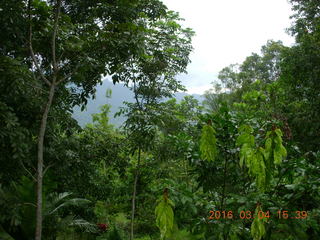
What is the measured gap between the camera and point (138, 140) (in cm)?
411

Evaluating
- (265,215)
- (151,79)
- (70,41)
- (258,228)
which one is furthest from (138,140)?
(258,228)

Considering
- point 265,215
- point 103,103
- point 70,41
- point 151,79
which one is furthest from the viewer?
point 103,103

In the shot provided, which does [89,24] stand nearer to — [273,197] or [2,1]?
[2,1]

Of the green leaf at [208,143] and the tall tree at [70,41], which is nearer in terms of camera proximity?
the green leaf at [208,143]

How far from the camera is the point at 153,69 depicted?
4.82 meters

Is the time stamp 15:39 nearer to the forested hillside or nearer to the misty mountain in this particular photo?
the forested hillside

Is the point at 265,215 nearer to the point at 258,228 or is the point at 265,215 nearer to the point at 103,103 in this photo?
the point at 258,228

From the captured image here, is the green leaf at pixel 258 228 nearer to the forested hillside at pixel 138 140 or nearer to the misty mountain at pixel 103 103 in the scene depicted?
the forested hillside at pixel 138 140

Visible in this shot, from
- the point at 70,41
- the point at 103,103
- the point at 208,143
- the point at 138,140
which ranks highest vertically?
the point at 103,103

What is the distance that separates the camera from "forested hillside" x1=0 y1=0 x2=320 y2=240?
1682 mm

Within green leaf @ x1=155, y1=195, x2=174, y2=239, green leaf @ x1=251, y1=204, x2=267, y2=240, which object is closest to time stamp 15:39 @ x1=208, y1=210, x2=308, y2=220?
green leaf @ x1=251, y1=204, x2=267, y2=240

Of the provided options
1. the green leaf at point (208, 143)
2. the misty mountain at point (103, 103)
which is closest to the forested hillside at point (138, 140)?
the green leaf at point (208, 143)

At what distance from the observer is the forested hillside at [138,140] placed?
5.52 feet

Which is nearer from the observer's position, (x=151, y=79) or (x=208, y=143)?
(x=208, y=143)
